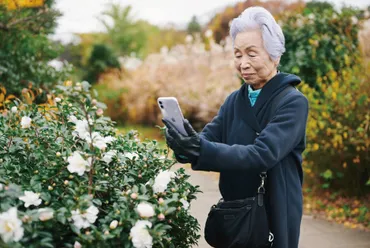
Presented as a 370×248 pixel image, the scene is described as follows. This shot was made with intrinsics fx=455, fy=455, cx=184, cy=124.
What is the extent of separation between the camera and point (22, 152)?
2363 millimetres

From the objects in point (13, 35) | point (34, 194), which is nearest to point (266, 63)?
point (34, 194)

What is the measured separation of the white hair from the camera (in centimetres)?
211

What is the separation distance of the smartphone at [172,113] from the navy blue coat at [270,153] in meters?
0.12

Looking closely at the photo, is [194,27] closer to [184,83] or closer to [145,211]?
[184,83]

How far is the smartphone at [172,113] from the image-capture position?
6.13ft

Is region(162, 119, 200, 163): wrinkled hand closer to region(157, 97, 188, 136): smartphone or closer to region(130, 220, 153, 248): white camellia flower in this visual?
region(157, 97, 188, 136): smartphone

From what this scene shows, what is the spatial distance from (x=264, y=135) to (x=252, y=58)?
0.39m

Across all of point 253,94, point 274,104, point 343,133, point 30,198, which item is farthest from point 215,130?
point 343,133

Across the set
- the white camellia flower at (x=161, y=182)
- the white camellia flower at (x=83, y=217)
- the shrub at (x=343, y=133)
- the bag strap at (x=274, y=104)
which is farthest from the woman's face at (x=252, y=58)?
the shrub at (x=343, y=133)

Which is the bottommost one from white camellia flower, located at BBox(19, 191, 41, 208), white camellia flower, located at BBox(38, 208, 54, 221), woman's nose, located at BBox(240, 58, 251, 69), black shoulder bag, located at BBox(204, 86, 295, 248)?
black shoulder bag, located at BBox(204, 86, 295, 248)

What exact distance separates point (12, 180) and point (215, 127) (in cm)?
104

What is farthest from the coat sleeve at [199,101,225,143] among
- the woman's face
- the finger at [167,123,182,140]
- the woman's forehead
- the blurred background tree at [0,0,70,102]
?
the blurred background tree at [0,0,70,102]

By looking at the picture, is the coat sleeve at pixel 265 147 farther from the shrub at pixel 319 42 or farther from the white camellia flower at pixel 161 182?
the shrub at pixel 319 42

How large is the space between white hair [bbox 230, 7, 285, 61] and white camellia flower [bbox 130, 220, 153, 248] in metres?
0.99
